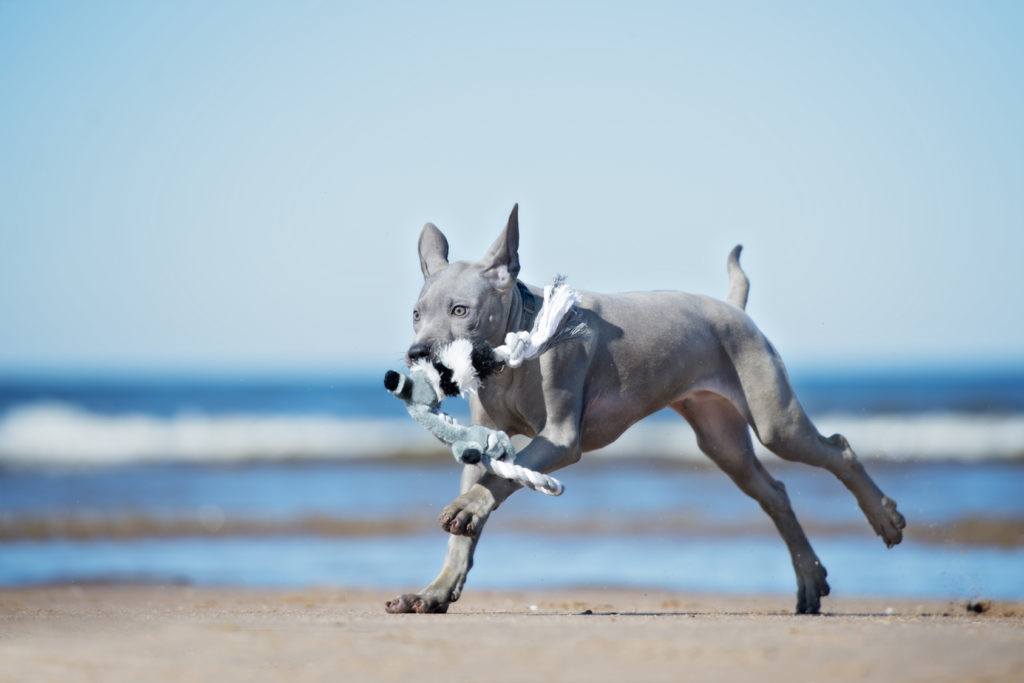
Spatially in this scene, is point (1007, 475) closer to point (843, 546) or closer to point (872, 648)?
point (843, 546)

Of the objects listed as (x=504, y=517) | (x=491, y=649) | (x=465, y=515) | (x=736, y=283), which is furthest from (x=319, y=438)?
(x=491, y=649)

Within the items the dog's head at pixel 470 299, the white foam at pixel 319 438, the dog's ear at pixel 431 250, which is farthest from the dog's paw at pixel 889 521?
the white foam at pixel 319 438

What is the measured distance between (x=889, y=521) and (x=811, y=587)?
597 millimetres

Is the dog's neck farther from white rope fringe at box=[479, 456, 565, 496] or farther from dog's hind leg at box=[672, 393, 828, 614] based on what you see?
dog's hind leg at box=[672, 393, 828, 614]

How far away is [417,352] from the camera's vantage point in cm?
498

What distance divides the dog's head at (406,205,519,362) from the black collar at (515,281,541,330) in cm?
6

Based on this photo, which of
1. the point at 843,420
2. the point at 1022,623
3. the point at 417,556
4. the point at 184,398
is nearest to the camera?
the point at 1022,623

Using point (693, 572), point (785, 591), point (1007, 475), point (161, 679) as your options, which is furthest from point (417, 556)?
point (1007, 475)

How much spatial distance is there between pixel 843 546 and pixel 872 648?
264 inches

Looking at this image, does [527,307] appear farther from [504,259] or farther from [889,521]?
[889,521]

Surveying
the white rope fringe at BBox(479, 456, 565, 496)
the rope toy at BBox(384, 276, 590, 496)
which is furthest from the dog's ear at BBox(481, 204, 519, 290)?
the white rope fringe at BBox(479, 456, 565, 496)

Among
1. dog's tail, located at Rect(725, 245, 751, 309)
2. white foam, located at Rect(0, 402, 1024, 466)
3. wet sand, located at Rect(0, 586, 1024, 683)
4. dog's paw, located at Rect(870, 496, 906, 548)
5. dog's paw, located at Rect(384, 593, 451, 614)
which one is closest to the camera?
wet sand, located at Rect(0, 586, 1024, 683)

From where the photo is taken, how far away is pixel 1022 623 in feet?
18.7

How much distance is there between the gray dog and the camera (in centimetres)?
529
